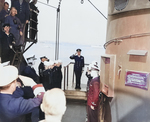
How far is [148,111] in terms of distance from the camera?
191cm

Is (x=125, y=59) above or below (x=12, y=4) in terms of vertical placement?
below

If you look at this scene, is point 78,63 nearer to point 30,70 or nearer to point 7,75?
point 30,70

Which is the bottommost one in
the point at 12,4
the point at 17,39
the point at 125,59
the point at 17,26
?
the point at 125,59

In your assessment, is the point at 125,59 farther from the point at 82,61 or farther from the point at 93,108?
the point at 82,61

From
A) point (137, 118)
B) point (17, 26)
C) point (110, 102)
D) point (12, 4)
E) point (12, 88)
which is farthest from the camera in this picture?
point (12, 4)

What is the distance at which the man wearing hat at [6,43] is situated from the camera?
271 centimetres

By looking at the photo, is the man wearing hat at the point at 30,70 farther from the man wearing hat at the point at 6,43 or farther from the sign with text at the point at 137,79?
the sign with text at the point at 137,79

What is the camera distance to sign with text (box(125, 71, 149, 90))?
1.91 m

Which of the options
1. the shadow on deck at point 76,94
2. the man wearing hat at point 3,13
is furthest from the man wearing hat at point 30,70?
the shadow on deck at point 76,94

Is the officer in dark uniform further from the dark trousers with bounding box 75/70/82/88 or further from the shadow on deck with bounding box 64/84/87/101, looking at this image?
the shadow on deck with bounding box 64/84/87/101

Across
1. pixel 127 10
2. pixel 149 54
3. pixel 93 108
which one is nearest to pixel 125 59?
pixel 149 54

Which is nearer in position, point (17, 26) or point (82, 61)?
point (17, 26)

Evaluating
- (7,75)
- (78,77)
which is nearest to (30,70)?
(7,75)

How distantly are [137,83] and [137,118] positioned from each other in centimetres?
52
